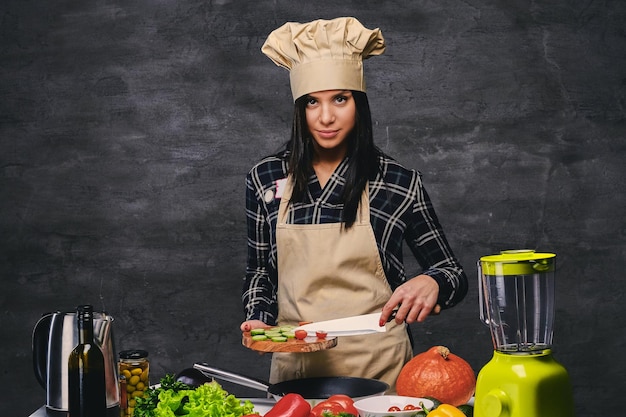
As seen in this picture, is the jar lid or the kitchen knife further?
the kitchen knife

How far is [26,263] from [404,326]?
2248mm

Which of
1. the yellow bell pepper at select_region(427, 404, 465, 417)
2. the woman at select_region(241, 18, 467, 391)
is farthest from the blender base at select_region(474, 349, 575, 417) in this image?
the woman at select_region(241, 18, 467, 391)

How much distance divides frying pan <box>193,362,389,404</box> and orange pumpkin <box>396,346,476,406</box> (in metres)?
0.06

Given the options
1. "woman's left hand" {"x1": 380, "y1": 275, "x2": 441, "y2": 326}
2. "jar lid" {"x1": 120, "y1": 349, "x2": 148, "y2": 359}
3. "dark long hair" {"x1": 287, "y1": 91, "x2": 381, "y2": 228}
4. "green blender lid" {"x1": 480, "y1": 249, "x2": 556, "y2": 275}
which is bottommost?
"jar lid" {"x1": 120, "y1": 349, "x2": 148, "y2": 359}

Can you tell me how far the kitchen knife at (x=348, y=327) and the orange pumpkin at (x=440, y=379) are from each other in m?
0.14

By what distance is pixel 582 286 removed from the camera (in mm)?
3955

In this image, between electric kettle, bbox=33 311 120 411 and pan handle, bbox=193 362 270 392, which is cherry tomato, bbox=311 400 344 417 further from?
electric kettle, bbox=33 311 120 411

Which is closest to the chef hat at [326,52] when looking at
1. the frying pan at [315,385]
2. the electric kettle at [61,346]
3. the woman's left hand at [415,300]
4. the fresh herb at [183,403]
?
the woman's left hand at [415,300]

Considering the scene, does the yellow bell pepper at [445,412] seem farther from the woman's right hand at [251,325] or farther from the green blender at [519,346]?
the woman's right hand at [251,325]

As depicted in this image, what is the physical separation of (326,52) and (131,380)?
1084mm

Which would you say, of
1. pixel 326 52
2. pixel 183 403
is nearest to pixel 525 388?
pixel 183 403

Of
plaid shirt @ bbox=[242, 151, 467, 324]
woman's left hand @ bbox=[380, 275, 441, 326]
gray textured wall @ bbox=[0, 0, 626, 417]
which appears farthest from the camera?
gray textured wall @ bbox=[0, 0, 626, 417]

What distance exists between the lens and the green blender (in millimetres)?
1477

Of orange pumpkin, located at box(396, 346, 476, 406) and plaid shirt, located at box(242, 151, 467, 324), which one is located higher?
plaid shirt, located at box(242, 151, 467, 324)
